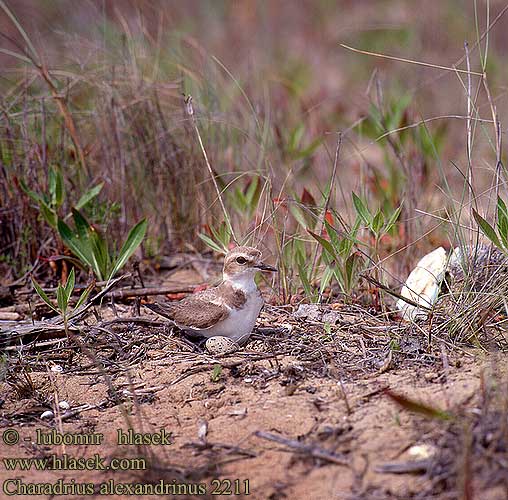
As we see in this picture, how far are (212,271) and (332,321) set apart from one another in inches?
54.9

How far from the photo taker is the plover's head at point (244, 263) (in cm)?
416

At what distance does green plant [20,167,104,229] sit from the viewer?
5086 millimetres

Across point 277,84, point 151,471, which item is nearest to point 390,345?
point 151,471

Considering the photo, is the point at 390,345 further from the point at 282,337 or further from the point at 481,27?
the point at 481,27

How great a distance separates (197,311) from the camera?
4.17 m

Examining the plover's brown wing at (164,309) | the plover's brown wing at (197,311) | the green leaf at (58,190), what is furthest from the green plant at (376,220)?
the green leaf at (58,190)

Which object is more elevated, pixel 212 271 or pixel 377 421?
pixel 377 421

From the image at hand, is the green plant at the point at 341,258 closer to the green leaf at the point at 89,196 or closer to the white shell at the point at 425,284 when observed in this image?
the white shell at the point at 425,284

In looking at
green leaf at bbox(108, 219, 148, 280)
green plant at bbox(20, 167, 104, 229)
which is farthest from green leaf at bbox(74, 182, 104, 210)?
green leaf at bbox(108, 219, 148, 280)

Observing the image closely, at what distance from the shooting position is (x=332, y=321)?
434cm

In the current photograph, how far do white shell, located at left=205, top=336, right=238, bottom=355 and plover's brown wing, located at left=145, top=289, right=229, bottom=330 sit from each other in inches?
3.7

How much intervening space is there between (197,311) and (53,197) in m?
1.55

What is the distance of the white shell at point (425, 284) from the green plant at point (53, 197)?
2.09m

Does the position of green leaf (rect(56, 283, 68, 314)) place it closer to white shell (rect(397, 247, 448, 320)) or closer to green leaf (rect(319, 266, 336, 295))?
green leaf (rect(319, 266, 336, 295))
